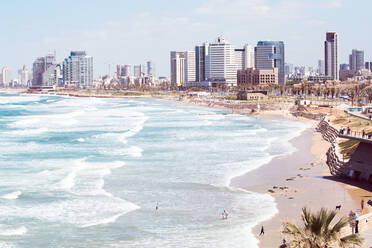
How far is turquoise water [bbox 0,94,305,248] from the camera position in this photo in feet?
78.3

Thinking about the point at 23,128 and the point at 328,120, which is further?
the point at 23,128

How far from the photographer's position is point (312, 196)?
98.2 feet

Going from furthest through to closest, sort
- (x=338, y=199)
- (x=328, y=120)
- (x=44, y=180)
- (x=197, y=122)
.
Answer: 1. (x=197, y=122)
2. (x=328, y=120)
3. (x=44, y=180)
4. (x=338, y=199)

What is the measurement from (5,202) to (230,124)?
49.0 m

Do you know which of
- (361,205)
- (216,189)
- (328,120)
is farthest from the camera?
(328,120)

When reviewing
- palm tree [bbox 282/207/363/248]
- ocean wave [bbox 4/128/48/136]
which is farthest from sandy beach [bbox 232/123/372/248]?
ocean wave [bbox 4/128/48/136]

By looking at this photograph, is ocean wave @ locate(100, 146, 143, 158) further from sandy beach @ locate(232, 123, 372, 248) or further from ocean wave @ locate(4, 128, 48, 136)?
ocean wave @ locate(4, 128, 48, 136)

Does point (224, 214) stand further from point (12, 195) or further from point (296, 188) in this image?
point (12, 195)

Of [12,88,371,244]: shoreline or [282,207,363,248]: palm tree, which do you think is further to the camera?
[12,88,371,244]: shoreline

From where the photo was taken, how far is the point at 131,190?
32.3m

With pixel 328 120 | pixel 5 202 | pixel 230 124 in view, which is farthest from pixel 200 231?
pixel 230 124

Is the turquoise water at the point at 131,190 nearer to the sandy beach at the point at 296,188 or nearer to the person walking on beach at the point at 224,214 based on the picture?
A: the person walking on beach at the point at 224,214

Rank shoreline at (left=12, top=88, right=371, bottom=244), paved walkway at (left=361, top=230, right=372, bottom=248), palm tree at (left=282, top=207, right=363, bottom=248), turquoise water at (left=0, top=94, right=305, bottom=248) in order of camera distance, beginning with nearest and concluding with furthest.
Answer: palm tree at (left=282, top=207, right=363, bottom=248)
paved walkway at (left=361, top=230, right=372, bottom=248)
turquoise water at (left=0, top=94, right=305, bottom=248)
shoreline at (left=12, top=88, right=371, bottom=244)

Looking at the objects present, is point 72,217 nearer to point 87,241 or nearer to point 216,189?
point 87,241
